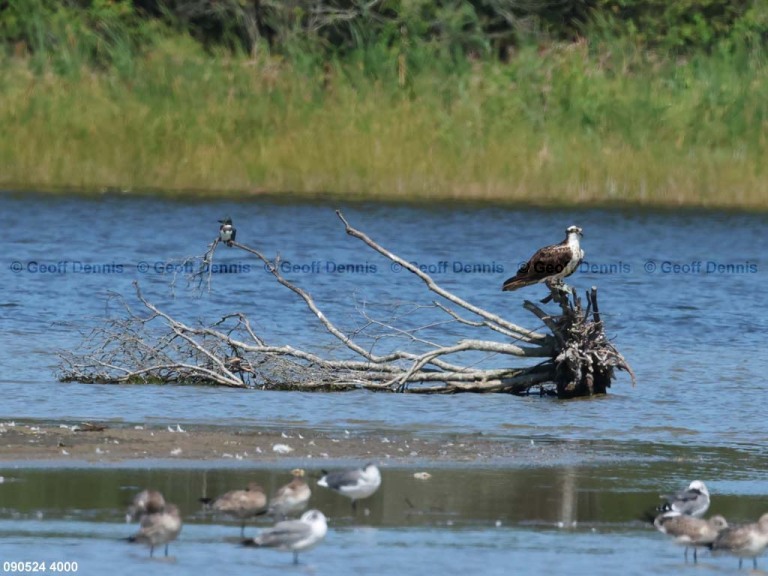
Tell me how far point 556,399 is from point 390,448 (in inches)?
99.7

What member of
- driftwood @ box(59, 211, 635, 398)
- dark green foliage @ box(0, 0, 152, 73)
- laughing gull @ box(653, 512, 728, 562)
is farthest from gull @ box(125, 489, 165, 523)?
dark green foliage @ box(0, 0, 152, 73)

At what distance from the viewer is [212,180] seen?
2294cm

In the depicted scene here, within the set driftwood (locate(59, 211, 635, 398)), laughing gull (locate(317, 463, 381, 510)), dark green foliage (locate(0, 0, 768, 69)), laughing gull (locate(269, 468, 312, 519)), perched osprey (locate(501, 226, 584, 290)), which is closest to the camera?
laughing gull (locate(269, 468, 312, 519))

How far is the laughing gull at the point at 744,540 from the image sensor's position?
7.25 meters

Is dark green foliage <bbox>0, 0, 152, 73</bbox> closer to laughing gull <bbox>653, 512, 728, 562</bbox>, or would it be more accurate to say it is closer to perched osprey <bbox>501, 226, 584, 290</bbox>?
perched osprey <bbox>501, 226, 584, 290</bbox>

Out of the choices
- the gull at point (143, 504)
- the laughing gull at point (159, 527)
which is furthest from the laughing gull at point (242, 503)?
the laughing gull at point (159, 527)

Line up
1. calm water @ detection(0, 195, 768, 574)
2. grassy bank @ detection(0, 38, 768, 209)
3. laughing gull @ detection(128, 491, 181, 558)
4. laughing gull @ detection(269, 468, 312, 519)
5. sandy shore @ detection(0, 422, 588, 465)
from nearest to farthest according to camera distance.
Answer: laughing gull @ detection(128, 491, 181, 558)
calm water @ detection(0, 195, 768, 574)
laughing gull @ detection(269, 468, 312, 519)
sandy shore @ detection(0, 422, 588, 465)
grassy bank @ detection(0, 38, 768, 209)

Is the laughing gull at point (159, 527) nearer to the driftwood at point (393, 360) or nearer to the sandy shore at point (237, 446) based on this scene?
the sandy shore at point (237, 446)

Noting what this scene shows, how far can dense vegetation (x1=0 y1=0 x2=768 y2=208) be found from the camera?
2256 centimetres

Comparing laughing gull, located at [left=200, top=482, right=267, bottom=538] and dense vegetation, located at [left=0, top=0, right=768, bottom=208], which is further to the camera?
dense vegetation, located at [left=0, top=0, right=768, bottom=208]

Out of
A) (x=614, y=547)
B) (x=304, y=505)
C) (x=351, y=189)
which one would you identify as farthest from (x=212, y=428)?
(x=351, y=189)

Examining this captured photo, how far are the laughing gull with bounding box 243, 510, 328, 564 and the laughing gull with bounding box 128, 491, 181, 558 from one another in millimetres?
339

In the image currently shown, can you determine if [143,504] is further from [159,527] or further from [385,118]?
[385,118]

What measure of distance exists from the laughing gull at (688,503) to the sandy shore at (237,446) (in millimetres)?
1656
